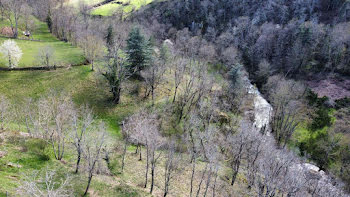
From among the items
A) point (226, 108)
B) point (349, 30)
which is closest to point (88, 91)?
point (226, 108)

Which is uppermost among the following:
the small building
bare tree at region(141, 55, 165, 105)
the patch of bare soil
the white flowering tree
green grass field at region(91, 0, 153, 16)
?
green grass field at region(91, 0, 153, 16)

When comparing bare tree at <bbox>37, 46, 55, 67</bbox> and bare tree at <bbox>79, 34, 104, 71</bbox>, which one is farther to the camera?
bare tree at <bbox>79, 34, 104, 71</bbox>

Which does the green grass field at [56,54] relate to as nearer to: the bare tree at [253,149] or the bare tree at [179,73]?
the bare tree at [179,73]

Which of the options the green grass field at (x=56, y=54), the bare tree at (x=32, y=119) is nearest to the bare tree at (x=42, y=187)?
the bare tree at (x=32, y=119)

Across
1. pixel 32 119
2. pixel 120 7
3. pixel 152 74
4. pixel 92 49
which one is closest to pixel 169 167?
pixel 32 119

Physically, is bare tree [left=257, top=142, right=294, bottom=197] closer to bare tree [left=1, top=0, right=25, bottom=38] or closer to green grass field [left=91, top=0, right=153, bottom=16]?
bare tree [left=1, top=0, right=25, bottom=38]

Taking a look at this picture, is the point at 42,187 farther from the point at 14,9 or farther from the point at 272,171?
the point at 14,9

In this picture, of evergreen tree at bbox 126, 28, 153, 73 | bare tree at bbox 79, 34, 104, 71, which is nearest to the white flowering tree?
bare tree at bbox 79, 34, 104, 71
